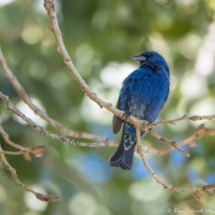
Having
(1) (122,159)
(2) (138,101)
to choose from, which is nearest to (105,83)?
(2) (138,101)

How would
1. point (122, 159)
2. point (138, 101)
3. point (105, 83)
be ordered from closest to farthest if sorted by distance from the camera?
1. point (122, 159)
2. point (138, 101)
3. point (105, 83)

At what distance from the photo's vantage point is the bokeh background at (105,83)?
5.04m

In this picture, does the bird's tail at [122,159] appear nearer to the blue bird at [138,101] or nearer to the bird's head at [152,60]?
the blue bird at [138,101]

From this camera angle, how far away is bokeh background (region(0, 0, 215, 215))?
504 centimetres

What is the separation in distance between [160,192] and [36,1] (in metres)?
4.19

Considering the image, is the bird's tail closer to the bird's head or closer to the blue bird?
the blue bird

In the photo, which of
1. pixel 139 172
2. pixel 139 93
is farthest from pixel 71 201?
pixel 139 93

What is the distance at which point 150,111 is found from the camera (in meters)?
4.55

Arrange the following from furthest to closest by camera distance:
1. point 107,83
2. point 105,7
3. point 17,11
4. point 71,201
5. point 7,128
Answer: point 107,83
point 71,201
point 17,11
point 105,7
point 7,128

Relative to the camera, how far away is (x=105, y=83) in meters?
6.20

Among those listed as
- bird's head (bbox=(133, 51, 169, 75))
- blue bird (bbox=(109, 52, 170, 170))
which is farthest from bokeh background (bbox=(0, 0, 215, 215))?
blue bird (bbox=(109, 52, 170, 170))

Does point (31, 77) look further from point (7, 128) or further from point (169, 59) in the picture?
point (169, 59)

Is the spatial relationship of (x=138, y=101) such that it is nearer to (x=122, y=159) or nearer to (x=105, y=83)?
(x=122, y=159)

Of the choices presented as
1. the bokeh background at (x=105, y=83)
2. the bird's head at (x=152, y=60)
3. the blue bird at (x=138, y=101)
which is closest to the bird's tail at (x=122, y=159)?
the blue bird at (x=138, y=101)
